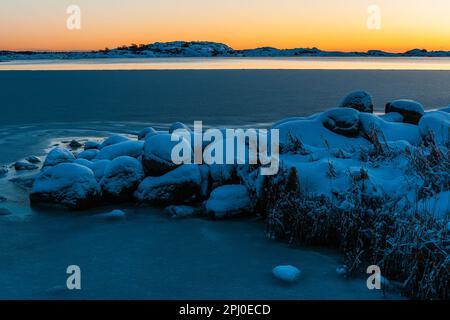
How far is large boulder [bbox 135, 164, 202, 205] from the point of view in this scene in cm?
637

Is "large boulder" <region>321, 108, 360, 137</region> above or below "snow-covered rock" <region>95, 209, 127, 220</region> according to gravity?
above

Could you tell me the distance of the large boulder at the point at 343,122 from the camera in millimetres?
7414

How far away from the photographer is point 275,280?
14.2 ft

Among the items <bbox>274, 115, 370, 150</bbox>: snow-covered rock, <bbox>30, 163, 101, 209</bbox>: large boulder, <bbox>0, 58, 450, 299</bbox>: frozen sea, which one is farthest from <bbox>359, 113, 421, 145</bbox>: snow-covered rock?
<bbox>30, 163, 101, 209</bbox>: large boulder

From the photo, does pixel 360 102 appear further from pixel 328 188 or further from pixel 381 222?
pixel 381 222

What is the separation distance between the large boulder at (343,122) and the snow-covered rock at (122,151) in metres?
2.88

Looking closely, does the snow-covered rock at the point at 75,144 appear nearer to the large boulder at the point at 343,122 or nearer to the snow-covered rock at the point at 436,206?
the large boulder at the point at 343,122

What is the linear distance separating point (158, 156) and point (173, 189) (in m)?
0.54

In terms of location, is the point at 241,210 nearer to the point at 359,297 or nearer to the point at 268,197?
the point at 268,197

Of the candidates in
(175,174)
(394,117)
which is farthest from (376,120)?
(175,174)

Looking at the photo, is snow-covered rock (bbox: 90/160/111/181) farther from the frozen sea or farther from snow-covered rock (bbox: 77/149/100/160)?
snow-covered rock (bbox: 77/149/100/160)

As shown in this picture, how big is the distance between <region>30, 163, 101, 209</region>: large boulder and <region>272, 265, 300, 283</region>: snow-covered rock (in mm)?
2887

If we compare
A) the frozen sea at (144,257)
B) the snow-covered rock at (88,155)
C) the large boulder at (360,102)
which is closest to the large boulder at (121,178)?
the frozen sea at (144,257)
